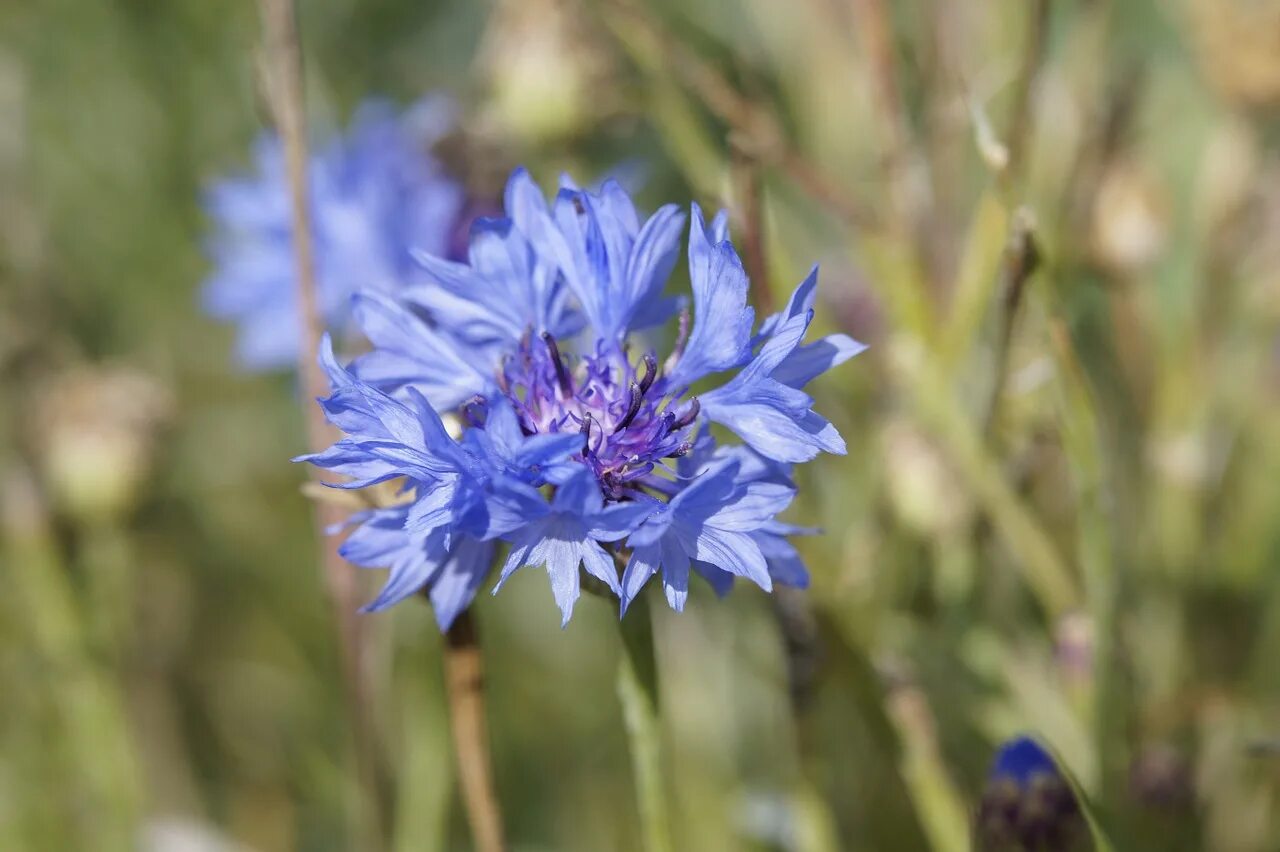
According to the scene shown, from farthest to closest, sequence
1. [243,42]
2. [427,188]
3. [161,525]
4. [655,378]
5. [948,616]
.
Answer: [243,42], [161,525], [427,188], [948,616], [655,378]

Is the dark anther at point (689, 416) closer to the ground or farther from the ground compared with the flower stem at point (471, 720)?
farther from the ground

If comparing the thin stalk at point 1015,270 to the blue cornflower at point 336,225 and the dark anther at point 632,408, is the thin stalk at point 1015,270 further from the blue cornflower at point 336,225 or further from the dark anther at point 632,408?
the blue cornflower at point 336,225

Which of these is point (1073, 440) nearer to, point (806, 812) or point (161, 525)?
point (806, 812)

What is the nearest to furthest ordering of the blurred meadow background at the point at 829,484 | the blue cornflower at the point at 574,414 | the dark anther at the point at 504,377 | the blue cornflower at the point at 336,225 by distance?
the blue cornflower at the point at 574,414 < the dark anther at the point at 504,377 < the blurred meadow background at the point at 829,484 < the blue cornflower at the point at 336,225

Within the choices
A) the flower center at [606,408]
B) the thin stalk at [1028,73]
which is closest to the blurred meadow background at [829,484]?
the thin stalk at [1028,73]

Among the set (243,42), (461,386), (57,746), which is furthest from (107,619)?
(243,42)

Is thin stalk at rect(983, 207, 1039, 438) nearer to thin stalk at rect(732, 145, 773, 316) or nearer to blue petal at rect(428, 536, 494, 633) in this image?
thin stalk at rect(732, 145, 773, 316)

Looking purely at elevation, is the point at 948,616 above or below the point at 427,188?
below
